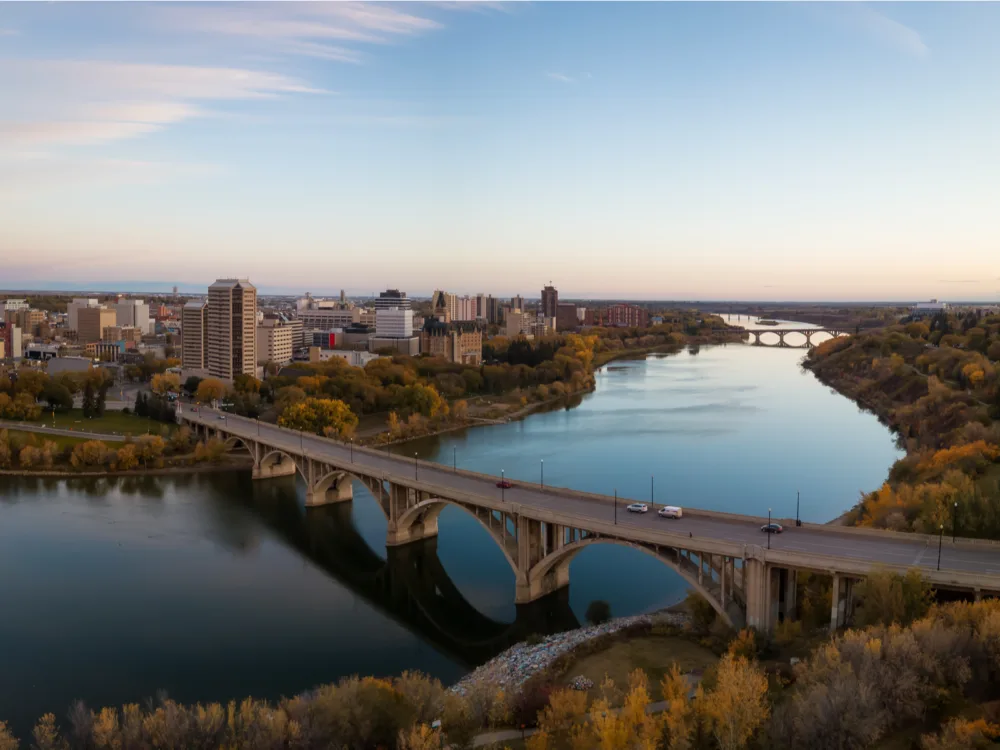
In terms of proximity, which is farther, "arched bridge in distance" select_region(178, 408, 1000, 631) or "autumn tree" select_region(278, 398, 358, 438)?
"autumn tree" select_region(278, 398, 358, 438)

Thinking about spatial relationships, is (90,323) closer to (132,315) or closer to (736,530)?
(132,315)

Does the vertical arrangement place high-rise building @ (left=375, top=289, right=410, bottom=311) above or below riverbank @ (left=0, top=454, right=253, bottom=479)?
above

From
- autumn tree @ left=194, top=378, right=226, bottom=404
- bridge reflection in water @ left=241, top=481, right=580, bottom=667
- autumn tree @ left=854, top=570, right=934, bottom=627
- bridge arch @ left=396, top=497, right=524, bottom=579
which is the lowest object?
bridge reflection in water @ left=241, top=481, right=580, bottom=667

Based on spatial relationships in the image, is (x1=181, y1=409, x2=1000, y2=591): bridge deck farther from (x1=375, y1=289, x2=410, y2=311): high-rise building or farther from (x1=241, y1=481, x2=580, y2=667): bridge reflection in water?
(x1=375, y1=289, x2=410, y2=311): high-rise building

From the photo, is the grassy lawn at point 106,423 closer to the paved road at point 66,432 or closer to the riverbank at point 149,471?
the paved road at point 66,432

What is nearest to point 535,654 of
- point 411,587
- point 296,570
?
point 411,587

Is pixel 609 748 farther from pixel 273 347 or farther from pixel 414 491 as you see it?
pixel 273 347

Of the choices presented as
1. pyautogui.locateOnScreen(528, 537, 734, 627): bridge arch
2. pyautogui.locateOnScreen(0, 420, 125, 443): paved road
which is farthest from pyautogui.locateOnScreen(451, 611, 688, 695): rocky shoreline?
pyautogui.locateOnScreen(0, 420, 125, 443): paved road
